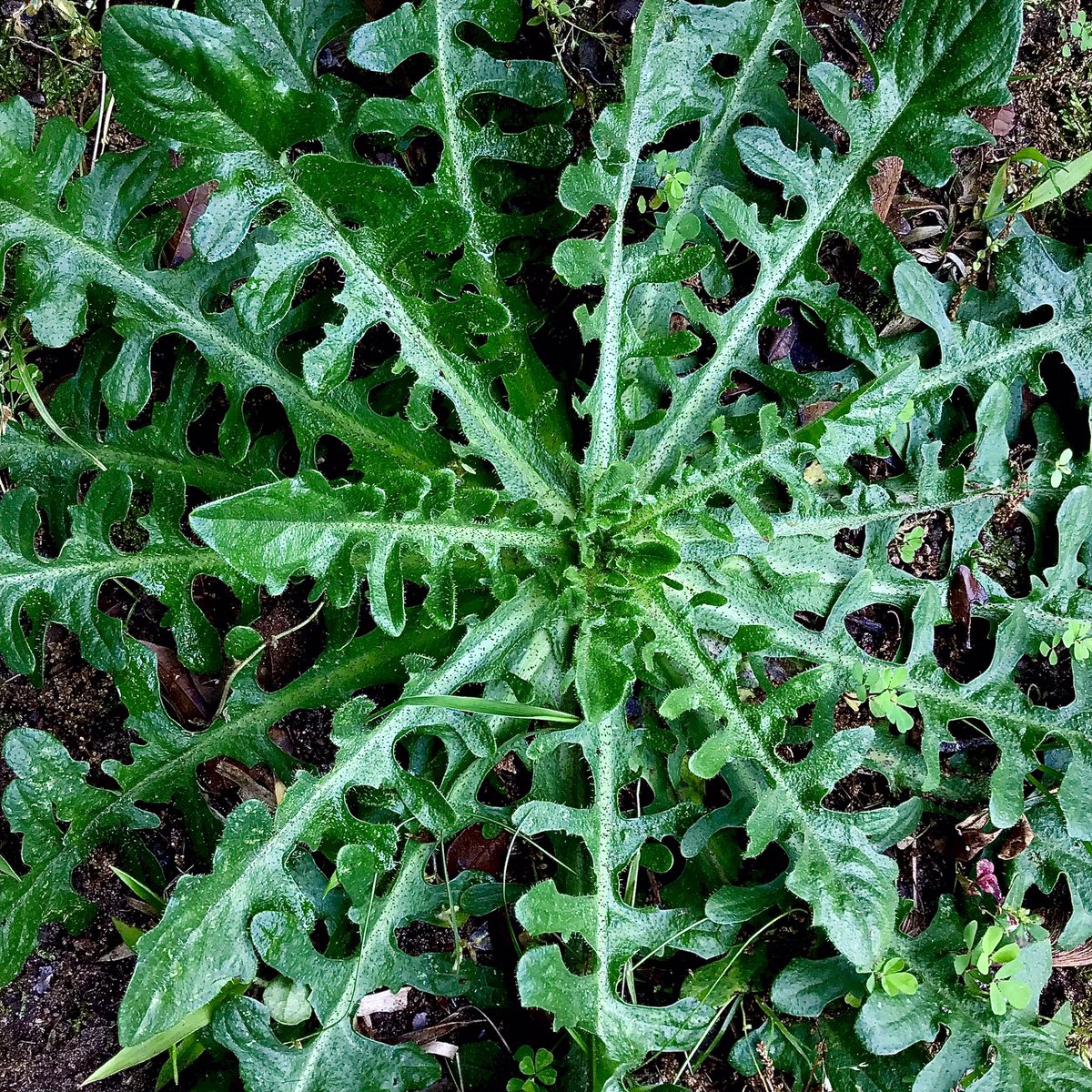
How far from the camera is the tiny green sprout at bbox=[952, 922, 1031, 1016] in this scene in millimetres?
2219

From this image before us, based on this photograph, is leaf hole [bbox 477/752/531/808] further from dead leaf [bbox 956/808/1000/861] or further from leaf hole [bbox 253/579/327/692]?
dead leaf [bbox 956/808/1000/861]

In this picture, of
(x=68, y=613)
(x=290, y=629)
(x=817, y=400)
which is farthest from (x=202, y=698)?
(x=817, y=400)

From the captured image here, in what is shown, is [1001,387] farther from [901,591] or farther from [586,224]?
[586,224]

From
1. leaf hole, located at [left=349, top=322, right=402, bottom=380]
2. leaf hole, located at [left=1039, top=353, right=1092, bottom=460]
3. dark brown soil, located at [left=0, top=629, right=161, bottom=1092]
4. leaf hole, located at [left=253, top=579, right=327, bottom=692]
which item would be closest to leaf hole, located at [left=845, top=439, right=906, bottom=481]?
leaf hole, located at [left=1039, top=353, right=1092, bottom=460]

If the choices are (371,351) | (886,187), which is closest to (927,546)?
(886,187)

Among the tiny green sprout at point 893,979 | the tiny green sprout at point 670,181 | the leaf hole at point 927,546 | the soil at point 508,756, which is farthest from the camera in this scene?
the leaf hole at point 927,546

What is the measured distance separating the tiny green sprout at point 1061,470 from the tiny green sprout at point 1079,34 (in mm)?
1140

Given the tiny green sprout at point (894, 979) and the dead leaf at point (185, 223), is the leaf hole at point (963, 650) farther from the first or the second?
the dead leaf at point (185, 223)

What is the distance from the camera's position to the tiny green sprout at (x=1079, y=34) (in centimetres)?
281

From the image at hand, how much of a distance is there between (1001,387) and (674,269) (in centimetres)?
84

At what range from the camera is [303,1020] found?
7.82 ft

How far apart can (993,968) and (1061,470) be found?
1.19 m

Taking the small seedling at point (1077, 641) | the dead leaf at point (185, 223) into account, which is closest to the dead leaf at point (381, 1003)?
the small seedling at point (1077, 641)

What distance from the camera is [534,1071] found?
246 cm
